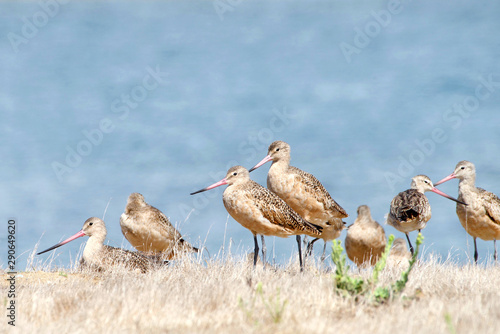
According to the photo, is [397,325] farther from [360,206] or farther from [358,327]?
[360,206]

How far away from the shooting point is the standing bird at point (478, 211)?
12828 mm

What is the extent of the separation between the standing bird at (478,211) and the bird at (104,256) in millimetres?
6989

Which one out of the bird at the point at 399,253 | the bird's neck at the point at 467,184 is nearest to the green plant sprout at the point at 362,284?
the bird at the point at 399,253

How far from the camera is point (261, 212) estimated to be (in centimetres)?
947

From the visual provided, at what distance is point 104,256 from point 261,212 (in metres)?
3.43

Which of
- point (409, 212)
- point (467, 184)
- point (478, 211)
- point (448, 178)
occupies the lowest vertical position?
point (409, 212)

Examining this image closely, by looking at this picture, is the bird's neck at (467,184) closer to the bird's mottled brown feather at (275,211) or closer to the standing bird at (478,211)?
the standing bird at (478,211)

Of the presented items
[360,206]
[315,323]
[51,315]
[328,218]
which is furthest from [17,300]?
[360,206]

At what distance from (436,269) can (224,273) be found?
3.55 metres

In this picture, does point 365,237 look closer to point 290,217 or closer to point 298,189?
point 298,189

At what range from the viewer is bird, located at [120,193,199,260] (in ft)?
39.6

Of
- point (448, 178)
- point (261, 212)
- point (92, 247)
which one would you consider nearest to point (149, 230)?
point (92, 247)

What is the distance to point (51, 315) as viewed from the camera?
6262 mm

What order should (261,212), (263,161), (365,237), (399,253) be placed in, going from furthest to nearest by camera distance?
(399,253) < (365,237) < (263,161) < (261,212)
